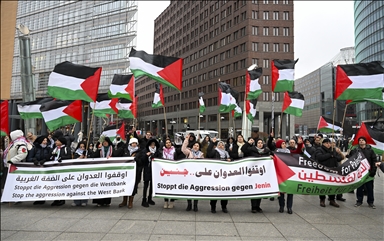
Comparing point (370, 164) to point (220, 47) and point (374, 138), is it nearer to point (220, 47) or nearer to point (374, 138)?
point (374, 138)

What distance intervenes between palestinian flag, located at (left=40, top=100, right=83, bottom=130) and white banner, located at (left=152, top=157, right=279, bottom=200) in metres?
4.24

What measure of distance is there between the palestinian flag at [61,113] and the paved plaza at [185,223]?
9.81ft

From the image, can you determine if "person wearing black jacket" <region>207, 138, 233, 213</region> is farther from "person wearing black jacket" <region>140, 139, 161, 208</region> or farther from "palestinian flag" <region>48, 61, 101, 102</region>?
"palestinian flag" <region>48, 61, 101, 102</region>

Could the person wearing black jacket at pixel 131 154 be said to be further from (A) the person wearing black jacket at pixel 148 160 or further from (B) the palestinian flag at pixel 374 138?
(B) the palestinian flag at pixel 374 138

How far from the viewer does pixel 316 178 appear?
7.18 metres

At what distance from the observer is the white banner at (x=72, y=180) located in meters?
7.17

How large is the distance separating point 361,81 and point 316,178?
12.7ft

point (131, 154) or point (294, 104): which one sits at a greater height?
point (294, 104)

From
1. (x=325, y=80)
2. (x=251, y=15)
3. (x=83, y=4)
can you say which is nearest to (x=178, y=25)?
(x=251, y=15)

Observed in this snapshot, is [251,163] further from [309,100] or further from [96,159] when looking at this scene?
[309,100]

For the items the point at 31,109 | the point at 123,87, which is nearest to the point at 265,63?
the point at 123,87

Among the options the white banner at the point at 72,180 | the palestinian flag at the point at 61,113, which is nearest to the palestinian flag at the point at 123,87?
the palestinian flag at the point at 61,113

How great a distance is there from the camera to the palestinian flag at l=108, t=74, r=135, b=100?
1566cm

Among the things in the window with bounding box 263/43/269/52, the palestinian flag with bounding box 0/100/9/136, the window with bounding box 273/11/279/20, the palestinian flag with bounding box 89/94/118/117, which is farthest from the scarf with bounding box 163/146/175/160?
the window with bounding box 273/11/279/20
